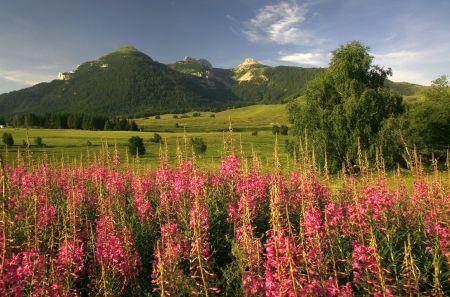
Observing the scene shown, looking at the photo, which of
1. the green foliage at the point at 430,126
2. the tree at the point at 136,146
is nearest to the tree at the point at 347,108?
the green foliage at the point at 430,126

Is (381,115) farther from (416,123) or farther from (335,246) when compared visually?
(335,246)

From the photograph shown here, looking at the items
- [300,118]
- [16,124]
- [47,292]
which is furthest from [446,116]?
[16,124]

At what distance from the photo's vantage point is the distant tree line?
116 metres

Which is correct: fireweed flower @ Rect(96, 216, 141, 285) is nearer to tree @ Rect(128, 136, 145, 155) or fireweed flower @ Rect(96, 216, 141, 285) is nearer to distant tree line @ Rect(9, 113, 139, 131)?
tree @ Rect(128, 136, 145, 155)

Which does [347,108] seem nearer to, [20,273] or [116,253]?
[116,253]

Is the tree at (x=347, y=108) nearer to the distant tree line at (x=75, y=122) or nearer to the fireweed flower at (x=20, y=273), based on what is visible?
the fireweed flower at (x=20, y=273)

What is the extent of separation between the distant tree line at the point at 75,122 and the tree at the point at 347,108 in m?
94.6

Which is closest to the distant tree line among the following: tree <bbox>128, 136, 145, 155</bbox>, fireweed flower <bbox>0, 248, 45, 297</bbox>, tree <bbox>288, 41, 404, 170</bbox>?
tree <bbox>128, 136, 145, 155</bbox>

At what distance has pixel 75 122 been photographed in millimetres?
119000

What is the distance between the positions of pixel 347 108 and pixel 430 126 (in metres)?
17.8

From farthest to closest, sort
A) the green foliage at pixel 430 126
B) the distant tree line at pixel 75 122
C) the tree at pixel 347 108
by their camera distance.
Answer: the distant tree line at pixel 75 122 → the green foliage at pixel 430 126 → the tree at pixel 347 108

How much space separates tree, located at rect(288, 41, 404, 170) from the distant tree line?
310 feet

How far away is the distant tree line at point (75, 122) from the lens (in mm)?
116125

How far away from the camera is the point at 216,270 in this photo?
794 cm
